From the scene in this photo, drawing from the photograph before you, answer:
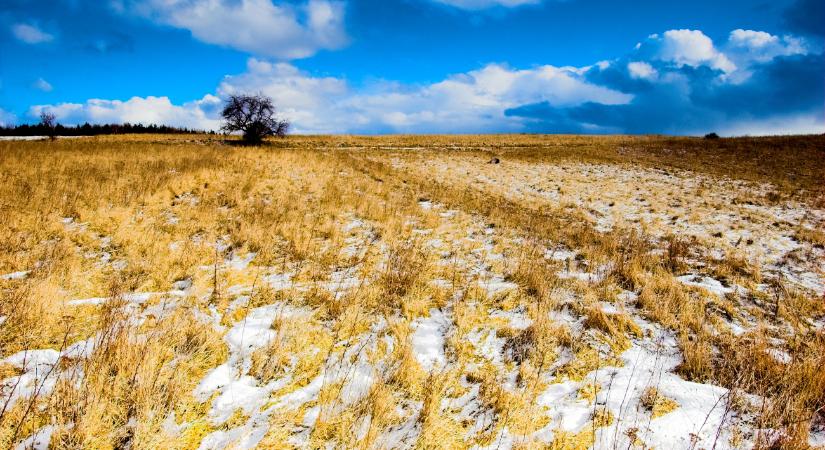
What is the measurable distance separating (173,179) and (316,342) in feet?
33.8

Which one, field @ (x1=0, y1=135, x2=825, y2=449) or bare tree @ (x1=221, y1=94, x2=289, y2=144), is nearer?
field @ (x1=0, y1=135, x2=825, y2=449)

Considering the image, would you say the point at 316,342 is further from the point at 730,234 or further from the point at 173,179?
the point at 730,234

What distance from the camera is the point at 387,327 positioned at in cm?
469

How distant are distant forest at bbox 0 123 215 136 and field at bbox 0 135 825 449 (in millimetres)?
53747

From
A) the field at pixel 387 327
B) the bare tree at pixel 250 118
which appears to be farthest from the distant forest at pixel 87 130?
the field at pixel 387 327

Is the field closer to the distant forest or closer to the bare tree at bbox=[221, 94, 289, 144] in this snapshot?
the bare tree at bbox=[221, 94, 289, 144]

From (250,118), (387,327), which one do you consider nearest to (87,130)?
(250,118)

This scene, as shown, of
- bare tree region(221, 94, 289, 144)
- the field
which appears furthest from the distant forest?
the field

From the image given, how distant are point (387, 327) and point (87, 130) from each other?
71295mm

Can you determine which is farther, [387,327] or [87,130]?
[87,130]

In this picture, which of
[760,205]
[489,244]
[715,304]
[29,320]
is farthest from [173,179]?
[760,205]

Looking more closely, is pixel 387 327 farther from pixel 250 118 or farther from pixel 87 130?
pixel 87 130

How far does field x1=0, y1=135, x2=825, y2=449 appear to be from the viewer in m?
3.14

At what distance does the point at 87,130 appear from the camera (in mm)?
55250
